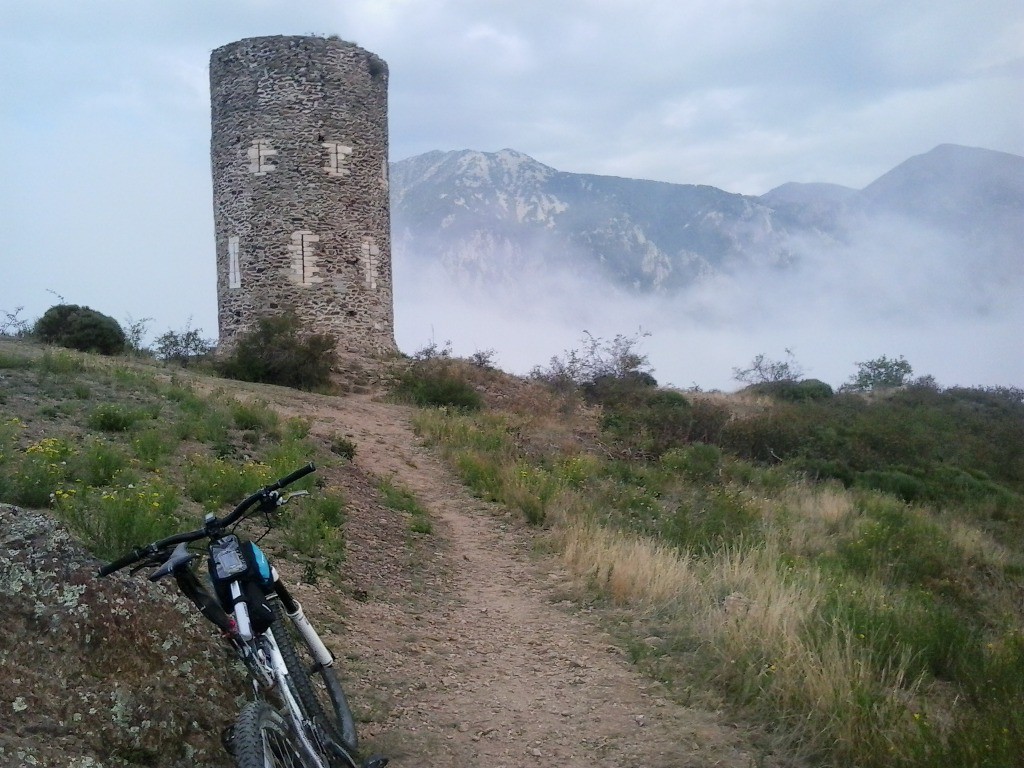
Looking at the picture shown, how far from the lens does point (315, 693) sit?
4652mm

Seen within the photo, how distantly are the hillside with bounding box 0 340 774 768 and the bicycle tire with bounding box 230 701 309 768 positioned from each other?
22.5 inches

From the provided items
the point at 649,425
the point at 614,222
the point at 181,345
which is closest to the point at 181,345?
the point at 181,345

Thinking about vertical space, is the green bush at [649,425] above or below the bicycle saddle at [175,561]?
below

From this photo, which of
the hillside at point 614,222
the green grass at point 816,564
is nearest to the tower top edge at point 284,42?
the green grass at point 816,564

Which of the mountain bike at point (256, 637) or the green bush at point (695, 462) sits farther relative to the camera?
the green bush at point (695, 462)

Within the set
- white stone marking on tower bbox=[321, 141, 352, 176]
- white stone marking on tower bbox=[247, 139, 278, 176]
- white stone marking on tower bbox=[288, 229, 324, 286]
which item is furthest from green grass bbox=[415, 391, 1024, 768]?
white stone marking on tower bbox=[247, 139, 278, 176]

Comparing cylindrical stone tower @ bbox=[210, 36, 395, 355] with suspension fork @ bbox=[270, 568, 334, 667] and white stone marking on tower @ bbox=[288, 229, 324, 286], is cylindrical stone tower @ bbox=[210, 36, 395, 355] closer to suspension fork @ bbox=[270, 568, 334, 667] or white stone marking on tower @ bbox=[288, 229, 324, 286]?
white stone marking on tower @ bbox=[288, 229, 324, 286]

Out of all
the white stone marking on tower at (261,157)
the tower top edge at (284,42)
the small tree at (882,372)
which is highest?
the tower top edge at (284,42)

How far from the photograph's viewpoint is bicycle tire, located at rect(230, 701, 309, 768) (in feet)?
11.0

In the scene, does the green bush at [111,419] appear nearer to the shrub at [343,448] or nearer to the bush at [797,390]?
the shrub at [343,448]

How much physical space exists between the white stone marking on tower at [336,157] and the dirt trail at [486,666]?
14627mm

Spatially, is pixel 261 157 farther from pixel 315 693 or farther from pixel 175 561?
pixel 175 561

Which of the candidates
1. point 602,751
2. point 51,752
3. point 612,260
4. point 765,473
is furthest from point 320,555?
point 612,260

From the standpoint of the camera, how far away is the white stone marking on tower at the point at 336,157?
75.9 ft
